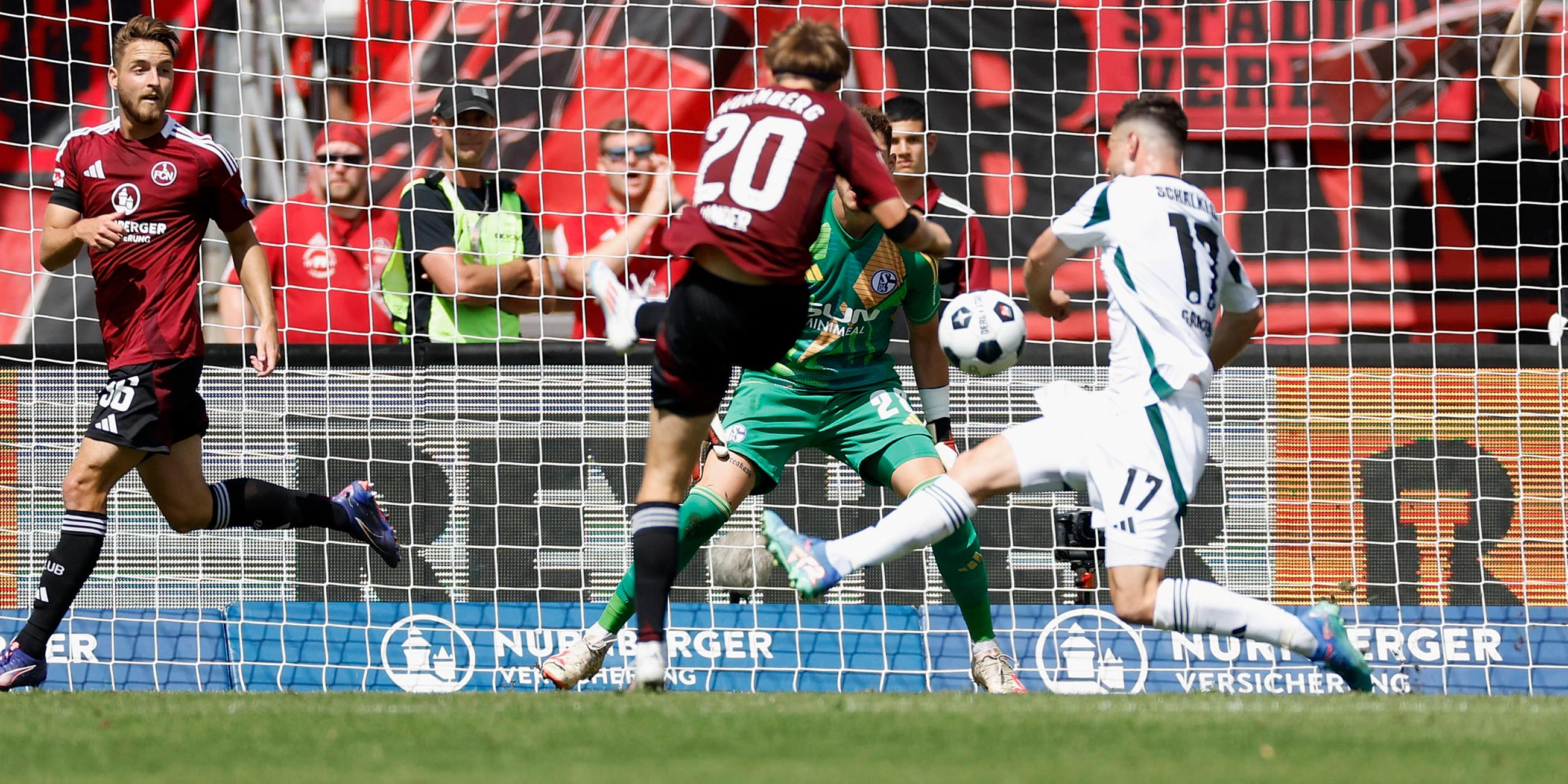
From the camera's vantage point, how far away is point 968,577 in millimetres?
6492

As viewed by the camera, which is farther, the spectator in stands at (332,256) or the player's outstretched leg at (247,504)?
the spectator in stands at (332,256)

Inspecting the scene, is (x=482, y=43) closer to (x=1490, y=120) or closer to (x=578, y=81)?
(x=578, y=81)

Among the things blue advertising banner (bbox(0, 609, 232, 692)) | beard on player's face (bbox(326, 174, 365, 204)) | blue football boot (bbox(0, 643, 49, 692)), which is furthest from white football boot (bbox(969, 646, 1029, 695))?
beard on player's face (bbox(326, 174, 365, 204))

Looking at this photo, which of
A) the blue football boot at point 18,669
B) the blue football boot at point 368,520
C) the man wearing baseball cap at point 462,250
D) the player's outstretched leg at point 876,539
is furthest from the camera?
the man wearing baseball cap at point 462,250

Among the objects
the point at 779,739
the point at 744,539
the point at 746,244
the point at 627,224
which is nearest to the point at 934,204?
the point at 627,224

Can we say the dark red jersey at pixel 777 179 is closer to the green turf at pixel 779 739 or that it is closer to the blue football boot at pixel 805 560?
the blue football boot at pixel 805 560

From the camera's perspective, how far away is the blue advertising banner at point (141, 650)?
7.85m

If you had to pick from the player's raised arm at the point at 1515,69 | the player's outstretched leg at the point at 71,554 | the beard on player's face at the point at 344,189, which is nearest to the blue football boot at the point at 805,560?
the player's outstretched leg at the point at 71,554

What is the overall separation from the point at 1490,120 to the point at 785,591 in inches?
185

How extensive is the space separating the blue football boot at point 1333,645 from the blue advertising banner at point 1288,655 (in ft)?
6.92

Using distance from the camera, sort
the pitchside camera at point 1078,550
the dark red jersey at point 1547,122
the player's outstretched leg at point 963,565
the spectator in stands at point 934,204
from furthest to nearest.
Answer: the dark red jersey at point 1547,122, the pitchside camera at point 1078,550, the spectator in stands at point 934,204, the player's outstretched leg at point 963,565

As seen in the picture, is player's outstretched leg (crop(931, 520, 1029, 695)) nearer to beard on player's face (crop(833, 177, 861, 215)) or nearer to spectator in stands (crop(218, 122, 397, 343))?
beard on player's face (crop(833, 177, 861, 215))

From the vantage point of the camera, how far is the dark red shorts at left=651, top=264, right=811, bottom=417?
5.17m

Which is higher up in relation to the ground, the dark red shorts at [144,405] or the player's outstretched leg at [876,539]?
the dark red shorts at [144,405]
